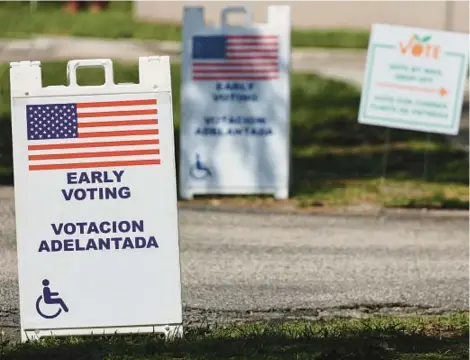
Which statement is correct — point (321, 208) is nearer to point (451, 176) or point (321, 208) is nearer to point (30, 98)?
point (451, 176)

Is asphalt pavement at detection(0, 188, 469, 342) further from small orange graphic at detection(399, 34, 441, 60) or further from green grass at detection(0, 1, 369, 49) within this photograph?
green grass at detection(0, 1, 369, 49)

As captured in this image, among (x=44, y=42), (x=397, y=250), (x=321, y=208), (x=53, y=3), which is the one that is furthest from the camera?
(x=53, y=3)

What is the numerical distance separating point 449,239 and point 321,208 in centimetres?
165

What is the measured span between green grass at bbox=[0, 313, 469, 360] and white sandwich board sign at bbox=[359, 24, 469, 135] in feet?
19.0

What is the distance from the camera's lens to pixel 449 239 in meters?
12.5

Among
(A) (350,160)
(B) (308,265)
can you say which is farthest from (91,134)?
(A) (350,160)

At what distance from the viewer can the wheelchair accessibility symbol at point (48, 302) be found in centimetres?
719

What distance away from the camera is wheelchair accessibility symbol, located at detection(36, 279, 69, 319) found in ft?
23.6

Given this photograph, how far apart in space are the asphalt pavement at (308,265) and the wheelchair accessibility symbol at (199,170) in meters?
0.68

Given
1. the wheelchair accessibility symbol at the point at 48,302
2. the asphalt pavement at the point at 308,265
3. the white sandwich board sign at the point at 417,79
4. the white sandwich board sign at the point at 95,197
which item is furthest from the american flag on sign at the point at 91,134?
the white sandwich board sign at the point at 417,79

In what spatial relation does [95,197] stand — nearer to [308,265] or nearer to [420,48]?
[308,265]

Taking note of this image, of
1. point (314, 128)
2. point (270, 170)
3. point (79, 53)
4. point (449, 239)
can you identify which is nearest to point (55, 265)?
point (449, 239)

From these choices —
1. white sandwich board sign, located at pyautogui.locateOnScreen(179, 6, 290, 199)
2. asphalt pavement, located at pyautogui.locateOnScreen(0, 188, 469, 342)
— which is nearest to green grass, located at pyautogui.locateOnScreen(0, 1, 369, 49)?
white sandwich board sign, located at pyautogui.locateOnScreen(179, 6, 290, 199)

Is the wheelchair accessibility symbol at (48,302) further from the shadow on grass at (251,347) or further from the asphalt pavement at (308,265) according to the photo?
the asphalt pavement at (308,265)
